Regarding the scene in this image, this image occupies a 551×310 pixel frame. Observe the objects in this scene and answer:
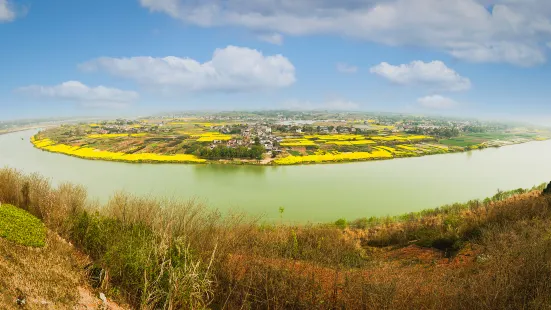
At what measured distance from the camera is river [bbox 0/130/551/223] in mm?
20141

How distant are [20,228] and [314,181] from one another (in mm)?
22880

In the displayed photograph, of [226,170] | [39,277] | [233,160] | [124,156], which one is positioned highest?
[39,277]

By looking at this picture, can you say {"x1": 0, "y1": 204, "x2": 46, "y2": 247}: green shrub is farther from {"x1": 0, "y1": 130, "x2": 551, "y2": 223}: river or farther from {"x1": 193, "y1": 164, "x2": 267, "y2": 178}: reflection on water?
{"x1": 193, "y1": 164, "x2": 267, "y2": 178}: reflection on water

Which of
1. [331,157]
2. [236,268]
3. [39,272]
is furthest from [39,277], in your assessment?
[331,157]

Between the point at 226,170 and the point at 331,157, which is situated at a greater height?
the point at 331,157

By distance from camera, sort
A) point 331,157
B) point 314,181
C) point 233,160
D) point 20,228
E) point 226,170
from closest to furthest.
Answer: point 20,228 → point 314,181 → point 226,170 → point 233,160 → point 331,157

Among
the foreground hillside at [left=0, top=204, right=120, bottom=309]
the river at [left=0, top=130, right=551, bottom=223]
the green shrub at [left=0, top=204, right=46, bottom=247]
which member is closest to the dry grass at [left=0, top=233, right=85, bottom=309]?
the foreground hillside at [left=0, top=204, right=120, bottom=309]

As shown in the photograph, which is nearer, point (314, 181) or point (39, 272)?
point (39, 272)

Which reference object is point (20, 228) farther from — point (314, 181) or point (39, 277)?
point (314, 181)

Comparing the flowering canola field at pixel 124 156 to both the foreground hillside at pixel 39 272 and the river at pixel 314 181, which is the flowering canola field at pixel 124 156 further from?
the foreground hillside at pixel 39 272

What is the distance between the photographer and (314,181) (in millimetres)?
26953

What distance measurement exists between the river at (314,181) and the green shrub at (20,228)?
8514 millimetres

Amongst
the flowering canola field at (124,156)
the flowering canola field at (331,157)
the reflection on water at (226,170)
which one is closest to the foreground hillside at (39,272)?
the reflection on water at (226,170)

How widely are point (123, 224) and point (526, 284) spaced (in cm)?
918
